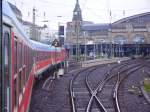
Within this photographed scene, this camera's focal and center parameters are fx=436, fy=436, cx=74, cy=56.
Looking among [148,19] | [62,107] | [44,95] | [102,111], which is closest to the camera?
[102,111]

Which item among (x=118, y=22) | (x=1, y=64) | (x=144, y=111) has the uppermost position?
(x=118, y=22)

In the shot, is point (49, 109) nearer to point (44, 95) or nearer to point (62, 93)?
point (44, 95)

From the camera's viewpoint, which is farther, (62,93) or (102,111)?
(62,93)

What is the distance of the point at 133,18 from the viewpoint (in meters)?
128

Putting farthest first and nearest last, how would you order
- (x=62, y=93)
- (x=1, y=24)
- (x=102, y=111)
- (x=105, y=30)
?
(x=105, y=30), (x=62, y=93), (x=102, y=111), (x=1, y=24)

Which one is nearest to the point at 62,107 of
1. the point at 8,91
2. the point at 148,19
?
the point at 8,91

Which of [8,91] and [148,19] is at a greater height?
[148,19]

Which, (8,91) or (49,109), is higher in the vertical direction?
(8,91)

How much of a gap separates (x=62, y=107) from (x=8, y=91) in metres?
10.9

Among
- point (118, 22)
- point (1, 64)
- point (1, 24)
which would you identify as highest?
point (118, 22)

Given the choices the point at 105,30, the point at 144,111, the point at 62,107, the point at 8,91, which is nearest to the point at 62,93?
the point at 62,107

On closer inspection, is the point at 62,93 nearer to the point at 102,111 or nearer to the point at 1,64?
the point at 102,111

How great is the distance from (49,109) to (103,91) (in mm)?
6777

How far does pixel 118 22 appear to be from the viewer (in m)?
128
